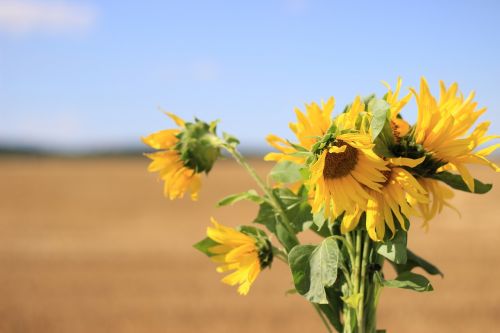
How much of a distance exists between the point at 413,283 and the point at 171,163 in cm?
47

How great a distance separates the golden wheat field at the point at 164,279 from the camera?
6078 millimetres

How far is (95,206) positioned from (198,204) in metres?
2.55

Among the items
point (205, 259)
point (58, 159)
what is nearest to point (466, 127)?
point (205, 259)

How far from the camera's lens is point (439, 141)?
0.93m

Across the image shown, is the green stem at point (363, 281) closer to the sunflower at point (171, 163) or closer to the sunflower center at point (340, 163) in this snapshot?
the sunflower center at point (340, 163)

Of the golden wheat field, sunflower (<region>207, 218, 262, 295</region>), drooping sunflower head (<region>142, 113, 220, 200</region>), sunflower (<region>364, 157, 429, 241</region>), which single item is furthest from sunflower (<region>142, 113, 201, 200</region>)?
the golden wheat field

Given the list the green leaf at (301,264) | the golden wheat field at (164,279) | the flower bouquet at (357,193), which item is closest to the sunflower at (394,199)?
the flower bouquet at (357,193)

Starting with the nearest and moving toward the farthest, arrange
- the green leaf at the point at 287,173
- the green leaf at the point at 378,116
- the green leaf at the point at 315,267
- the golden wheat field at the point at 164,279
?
the green leaf at the point at 378,116, the green leaf at the point at 315,267, the green leaf at the point at 287,173, the golden wheat field at the point at 164,279

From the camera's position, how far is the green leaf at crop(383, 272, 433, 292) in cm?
95

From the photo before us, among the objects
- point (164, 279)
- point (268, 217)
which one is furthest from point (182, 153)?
point (164, 279)

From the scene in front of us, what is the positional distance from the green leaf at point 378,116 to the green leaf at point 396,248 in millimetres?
170

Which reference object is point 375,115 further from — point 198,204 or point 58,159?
point 58,159

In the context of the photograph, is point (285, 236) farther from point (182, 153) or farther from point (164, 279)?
point (164, 279)

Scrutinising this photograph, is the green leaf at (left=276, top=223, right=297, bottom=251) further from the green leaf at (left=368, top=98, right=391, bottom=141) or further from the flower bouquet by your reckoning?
the green leaf at (left=368, top=98, right=391, bottom=141)
